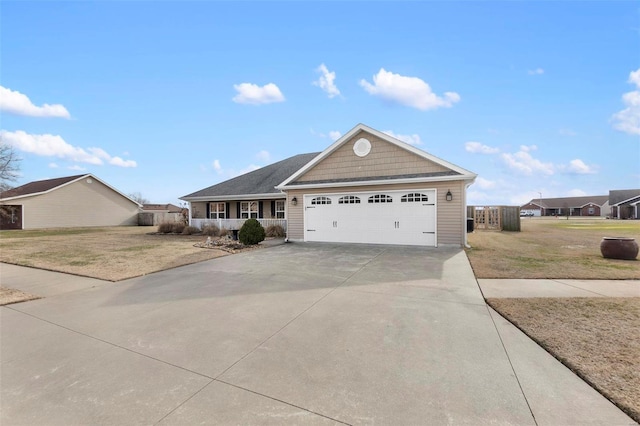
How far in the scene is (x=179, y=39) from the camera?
12.4 m

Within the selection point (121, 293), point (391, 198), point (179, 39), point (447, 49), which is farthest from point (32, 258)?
point (447, 49)

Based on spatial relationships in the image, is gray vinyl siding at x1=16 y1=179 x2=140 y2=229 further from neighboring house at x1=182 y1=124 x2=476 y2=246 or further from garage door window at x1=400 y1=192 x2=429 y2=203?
garage door window at x1=400 y1=192 x2=429 y2=203

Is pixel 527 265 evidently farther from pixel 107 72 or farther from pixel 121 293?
pixel 107 72

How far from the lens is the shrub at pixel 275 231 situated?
16.5 metres

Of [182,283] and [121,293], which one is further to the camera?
[182,283]

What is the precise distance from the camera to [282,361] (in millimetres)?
2955

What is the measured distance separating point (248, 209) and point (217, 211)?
2.75 meters

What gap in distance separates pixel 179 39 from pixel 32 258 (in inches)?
417

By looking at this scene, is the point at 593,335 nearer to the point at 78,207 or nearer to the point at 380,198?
the point at 380,198

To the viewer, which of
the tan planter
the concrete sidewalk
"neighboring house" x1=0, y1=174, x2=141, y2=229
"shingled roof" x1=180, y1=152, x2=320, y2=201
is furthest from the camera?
"neighboring house" x1=0, y1=174, x2=141, y2=229

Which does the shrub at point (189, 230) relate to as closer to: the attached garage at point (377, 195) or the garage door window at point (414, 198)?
the attached garage at point (377, 195)

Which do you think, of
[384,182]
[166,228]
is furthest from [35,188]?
[384,182]

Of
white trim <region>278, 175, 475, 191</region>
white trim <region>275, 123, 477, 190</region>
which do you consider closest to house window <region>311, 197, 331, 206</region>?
white trim <region>278, 175, 475, 191</region>

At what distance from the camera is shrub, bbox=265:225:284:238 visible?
1647cm
